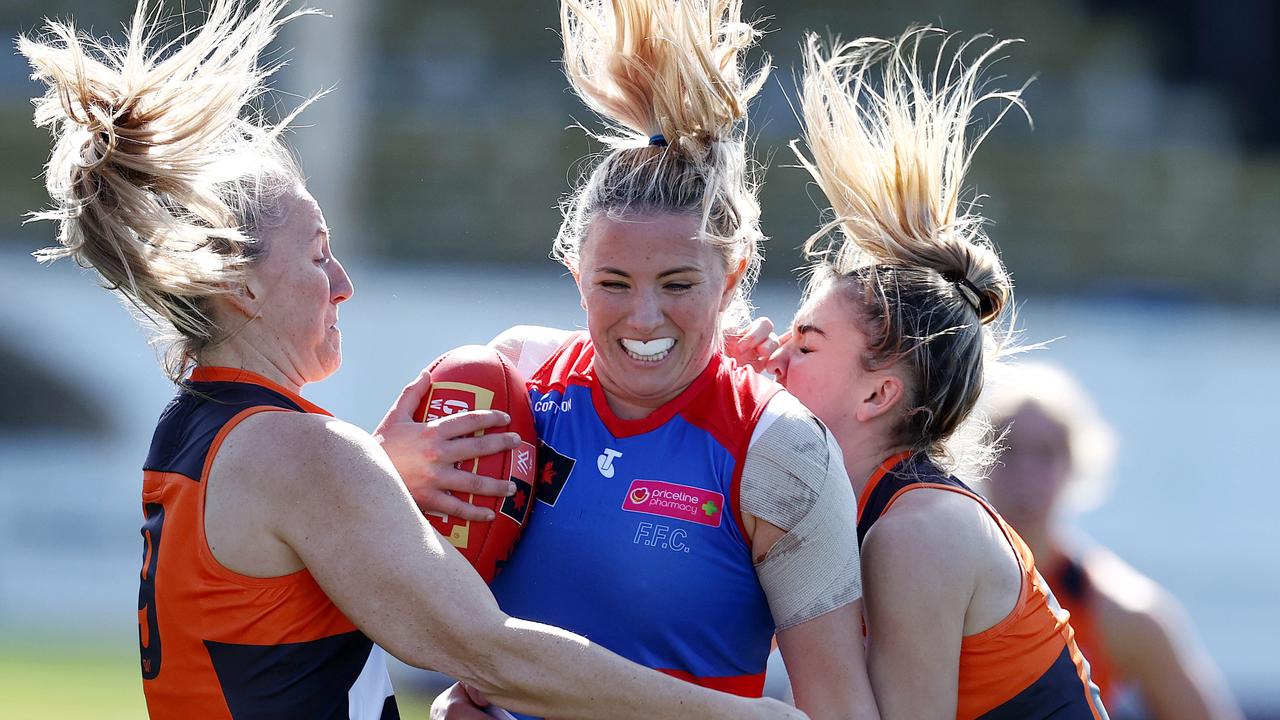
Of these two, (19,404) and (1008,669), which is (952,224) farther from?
(19,404)

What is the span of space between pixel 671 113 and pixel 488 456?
730 mm

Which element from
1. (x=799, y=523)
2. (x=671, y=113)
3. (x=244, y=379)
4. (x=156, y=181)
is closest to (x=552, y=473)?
(x=799, y=523)

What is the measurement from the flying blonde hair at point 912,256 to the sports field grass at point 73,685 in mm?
4862

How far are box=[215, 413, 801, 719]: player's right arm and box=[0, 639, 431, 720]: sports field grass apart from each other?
5050mm

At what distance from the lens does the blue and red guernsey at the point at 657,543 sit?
227 cm

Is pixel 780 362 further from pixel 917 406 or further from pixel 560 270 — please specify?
pixel 560 270

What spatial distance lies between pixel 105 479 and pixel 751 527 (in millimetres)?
7449

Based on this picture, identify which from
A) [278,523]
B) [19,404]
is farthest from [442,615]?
[19,404]

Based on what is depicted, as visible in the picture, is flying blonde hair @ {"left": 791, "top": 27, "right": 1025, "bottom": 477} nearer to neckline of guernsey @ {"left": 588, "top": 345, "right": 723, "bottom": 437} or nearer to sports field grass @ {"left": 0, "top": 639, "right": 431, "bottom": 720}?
neckline of guernsey @ {"left": 588, "top": 345, "right": 723, "bottom": 437}

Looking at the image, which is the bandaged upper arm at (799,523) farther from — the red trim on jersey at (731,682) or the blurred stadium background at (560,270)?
the blurred stadium background at (560,270)

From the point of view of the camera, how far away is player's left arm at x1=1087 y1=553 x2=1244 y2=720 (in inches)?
152

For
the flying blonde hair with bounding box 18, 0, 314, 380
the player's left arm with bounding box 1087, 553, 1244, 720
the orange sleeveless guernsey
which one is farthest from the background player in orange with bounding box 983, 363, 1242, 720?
the flying blonde hair with bounding box 18, 0, 314, 380

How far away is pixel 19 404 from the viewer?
30.5ft

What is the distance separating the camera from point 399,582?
2.04 meters
